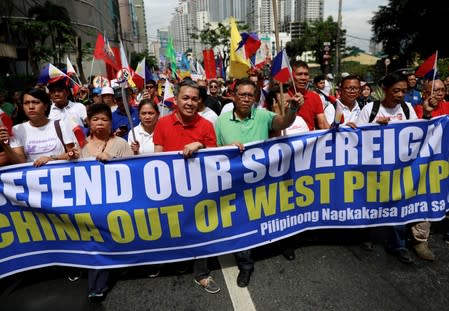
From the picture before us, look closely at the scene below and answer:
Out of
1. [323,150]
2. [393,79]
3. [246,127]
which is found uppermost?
[393,79]

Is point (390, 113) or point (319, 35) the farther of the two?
point (319, 35)

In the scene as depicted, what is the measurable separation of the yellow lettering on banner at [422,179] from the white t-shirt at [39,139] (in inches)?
132

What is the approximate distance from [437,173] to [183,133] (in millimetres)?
2504

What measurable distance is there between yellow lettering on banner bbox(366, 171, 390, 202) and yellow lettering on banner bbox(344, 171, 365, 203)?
0.07 metres

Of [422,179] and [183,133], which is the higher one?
[183,133]

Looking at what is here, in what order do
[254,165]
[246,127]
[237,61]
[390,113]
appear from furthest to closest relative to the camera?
[237,61] → [390,113] → [246,127] → [254,165]

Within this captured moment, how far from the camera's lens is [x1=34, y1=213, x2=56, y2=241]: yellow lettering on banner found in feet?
9.33

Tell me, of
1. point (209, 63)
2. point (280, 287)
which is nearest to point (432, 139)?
point (280, 287)

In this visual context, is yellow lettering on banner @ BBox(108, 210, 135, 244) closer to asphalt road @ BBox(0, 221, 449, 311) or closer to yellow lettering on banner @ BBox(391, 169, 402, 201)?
asphalt road @ BBox(0, 221, 449, 311)

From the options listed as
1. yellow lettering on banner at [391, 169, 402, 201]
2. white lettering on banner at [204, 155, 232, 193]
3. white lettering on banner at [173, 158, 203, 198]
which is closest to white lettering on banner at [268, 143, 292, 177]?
white lettering on banner at [204, 155, 232, 193]

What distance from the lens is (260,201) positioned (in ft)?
10.1

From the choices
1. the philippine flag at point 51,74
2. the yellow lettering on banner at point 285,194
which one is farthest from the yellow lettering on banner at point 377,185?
the philippine flag at point 51,74

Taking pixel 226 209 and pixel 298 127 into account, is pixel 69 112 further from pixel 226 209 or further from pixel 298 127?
pixel 298 127

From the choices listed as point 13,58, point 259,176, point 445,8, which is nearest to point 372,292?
point 259,176
